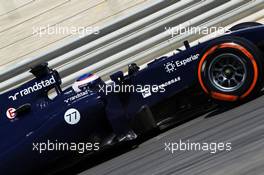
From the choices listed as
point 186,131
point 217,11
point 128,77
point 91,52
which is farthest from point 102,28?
point 186,131

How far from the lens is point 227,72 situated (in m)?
6.56

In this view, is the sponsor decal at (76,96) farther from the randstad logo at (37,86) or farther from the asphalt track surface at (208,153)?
the asphalt track surface at (208,153)

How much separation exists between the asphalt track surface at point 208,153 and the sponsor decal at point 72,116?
23.7 inches

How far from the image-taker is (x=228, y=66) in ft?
21.4

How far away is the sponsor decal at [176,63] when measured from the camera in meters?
6.81

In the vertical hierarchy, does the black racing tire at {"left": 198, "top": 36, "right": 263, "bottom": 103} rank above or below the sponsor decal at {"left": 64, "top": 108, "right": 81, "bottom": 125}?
below

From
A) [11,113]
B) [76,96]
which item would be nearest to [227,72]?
[76,96]

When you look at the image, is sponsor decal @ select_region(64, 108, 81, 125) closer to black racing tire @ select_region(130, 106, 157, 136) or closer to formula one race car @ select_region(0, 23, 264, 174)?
formula one race car @ select_region(0, 23, 264, 174)

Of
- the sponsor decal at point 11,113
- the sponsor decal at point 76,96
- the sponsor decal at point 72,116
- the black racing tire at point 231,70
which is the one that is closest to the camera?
the black racing tire at point 231,70

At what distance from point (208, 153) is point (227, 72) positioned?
55.2 inches

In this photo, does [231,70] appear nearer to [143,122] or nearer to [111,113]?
[143,122]

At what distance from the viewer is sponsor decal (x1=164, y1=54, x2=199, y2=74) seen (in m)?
6.81

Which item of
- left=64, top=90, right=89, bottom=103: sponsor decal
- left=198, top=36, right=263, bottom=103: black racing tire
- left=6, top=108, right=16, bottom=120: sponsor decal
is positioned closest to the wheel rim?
left=198, top=36, right=263, bottom=103: black racing tire

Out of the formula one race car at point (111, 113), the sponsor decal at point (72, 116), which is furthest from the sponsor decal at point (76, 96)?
the sponsor decal at point (72, 116)
